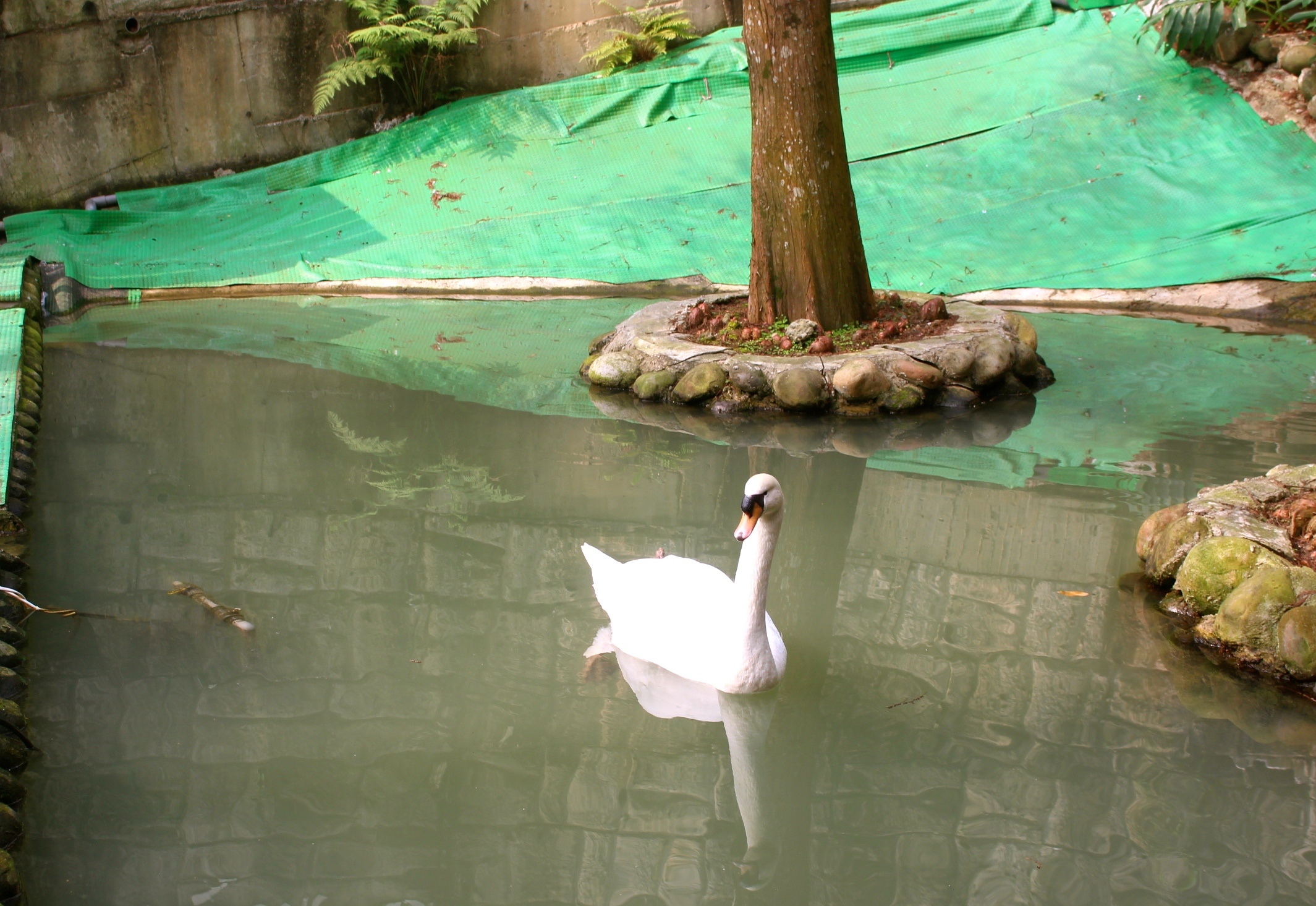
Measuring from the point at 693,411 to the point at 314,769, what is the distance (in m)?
4.04

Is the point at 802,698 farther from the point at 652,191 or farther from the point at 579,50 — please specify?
the point at 579,50

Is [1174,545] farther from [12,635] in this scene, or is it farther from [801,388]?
[12,635]

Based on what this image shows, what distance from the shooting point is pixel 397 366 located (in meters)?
7.86

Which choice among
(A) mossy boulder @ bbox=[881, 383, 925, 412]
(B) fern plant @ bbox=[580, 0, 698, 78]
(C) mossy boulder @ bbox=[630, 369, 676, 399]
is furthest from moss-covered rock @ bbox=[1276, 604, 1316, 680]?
(B) fern plant @ bbox=[580, 0, 698, 78]

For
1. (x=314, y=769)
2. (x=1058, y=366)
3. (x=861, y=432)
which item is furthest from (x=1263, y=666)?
(x=1058, y=366)

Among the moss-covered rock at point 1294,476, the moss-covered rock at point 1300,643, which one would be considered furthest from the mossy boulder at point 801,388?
the moss-covered rock at point 1300,643

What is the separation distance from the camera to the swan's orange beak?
3.59 metres

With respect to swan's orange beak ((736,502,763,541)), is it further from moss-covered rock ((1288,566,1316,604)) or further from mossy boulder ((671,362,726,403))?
mossy boulder ((671,362,726,403))

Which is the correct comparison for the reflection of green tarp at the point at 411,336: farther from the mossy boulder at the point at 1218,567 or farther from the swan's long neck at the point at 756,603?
the mossy boulder at the point at 1218,567

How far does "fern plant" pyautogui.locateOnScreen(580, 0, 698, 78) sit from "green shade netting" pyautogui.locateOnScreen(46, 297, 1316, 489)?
11.2 feet

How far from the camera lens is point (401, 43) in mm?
11266

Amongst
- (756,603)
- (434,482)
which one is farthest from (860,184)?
(756,603)

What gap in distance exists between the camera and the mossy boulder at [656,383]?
7.18 meters

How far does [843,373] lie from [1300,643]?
338cm
